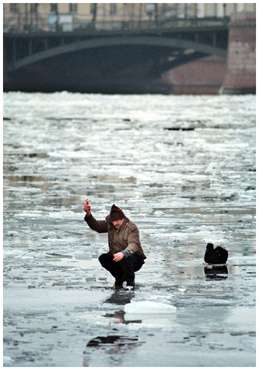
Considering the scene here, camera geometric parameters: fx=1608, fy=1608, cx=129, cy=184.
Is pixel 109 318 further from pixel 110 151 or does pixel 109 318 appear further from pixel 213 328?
pixel 110 151

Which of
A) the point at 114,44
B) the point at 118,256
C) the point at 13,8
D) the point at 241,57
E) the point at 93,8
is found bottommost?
the point at 241,57

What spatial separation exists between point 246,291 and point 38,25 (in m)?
145

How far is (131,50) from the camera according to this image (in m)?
142

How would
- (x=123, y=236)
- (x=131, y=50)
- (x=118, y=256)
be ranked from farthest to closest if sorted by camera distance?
(x=131, y=50) < (x=123, y=236) < (x=118, y=256)

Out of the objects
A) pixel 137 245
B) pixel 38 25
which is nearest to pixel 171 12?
pixel 38 25

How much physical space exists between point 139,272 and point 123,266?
41.1 inches

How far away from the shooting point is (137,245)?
11.6m

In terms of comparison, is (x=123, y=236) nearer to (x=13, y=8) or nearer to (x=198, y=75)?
→ (x=198, y=75)

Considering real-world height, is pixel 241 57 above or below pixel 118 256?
below

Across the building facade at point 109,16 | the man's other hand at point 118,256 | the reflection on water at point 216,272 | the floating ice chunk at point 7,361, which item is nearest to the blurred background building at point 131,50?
the building facade at point 109,16

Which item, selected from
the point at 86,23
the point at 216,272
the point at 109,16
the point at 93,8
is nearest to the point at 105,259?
the point at 216,272

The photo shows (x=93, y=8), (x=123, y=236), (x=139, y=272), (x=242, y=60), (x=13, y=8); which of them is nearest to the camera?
(x=123, y=236)

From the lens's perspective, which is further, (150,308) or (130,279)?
(130,279)

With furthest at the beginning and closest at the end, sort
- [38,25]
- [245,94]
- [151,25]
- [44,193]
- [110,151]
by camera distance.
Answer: [38,25], [151,25], [245,94], [110,151], [44,193]
